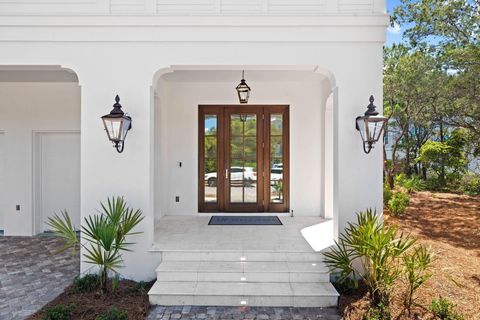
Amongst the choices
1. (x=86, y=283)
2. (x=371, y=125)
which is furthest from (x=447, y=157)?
(x=86, y=283)

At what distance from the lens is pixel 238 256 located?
4258 millimetres

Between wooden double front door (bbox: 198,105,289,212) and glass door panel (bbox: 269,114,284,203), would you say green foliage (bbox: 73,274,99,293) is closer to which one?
wooden double front door (bbox: 198,105,289,212)

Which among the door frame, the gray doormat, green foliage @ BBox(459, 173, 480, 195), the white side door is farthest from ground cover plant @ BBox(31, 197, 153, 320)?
green foliage @ BBox(459, 173, 480, 195)

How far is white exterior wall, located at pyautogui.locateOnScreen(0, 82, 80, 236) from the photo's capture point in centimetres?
624

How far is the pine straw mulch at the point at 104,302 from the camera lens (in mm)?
3350

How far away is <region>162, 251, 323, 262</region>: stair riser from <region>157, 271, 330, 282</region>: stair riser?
240 millimetres

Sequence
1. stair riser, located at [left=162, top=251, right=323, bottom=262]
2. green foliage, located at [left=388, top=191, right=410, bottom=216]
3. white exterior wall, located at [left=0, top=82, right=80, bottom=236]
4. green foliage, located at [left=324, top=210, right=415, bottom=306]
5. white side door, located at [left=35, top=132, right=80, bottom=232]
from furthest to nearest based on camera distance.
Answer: green foliage, located at [left=388, top=191, right=410, bottom=216]
white side door, located at [left=35, top=132, right=80, bottom=232]
white exterior wall, located at [left=0, top=82, right=80, bottom=236]
stair riser, located at [left=162, top=251, right=323, bottom=262]
green foliage, located at [left=324, top=210, right=415, bottom=306]

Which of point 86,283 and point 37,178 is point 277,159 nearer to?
point 86,283

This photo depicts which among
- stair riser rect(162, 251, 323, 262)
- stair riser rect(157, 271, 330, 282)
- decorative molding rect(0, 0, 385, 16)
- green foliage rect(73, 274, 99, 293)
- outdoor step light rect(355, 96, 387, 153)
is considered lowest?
green foliage rect(73, 274, 99, 293)

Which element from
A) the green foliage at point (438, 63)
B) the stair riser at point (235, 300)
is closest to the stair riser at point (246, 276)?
the stair riser at point (235, 300)

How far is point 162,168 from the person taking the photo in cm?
651

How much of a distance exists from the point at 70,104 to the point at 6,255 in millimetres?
3129

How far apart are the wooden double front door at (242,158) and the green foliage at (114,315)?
11.5 ft

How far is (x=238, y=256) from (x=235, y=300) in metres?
0.65
